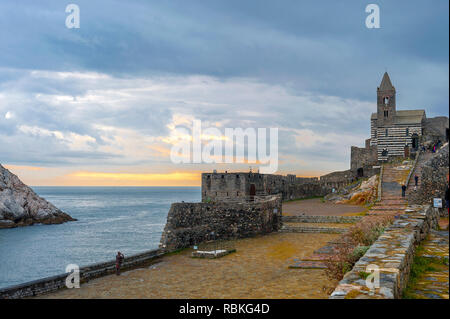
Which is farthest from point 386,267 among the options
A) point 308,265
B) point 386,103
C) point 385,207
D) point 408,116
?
point 408,116

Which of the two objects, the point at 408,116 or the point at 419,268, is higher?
the point at 408,116

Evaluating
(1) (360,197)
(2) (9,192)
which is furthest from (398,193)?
(2) (9,192)

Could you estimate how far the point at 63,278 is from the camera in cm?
1532

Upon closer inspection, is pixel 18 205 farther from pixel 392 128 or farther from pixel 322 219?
pixel 392 128

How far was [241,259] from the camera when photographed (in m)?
18.0

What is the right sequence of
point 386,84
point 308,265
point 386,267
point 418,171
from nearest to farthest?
point 386,267
point 308,265
point 418,171
point 386,84

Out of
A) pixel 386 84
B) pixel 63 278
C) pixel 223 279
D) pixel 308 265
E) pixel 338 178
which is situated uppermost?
pixel 386 84

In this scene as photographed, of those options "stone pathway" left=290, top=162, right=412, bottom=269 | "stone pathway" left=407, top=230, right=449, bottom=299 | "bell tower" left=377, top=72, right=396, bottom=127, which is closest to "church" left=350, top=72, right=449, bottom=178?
"bell tower" left=377, top=72, right=396, bottom=127

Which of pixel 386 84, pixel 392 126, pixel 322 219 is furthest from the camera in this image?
pixel 386 84

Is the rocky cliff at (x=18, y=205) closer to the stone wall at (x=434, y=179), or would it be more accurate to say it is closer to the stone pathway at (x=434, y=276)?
the stone wall at (x=434, y=179)

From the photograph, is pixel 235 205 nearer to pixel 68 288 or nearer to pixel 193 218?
pixel 193 218

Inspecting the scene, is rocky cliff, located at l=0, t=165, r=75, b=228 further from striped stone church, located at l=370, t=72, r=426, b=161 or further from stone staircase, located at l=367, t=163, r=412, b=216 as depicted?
stone staircase, located at l=367, t=163, r=412, b=216

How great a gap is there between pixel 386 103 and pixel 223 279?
42.0 meters
